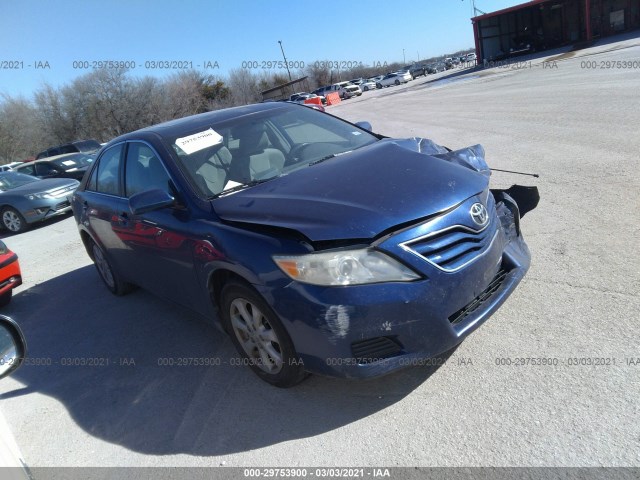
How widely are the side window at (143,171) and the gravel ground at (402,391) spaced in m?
1.11

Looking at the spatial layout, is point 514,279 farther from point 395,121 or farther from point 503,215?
point 395,121

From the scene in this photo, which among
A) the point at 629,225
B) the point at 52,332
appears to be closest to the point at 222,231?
the point at 52,332

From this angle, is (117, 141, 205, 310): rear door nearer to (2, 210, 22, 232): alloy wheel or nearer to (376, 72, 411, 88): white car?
(2, 210, 22, 232): alloy wheel

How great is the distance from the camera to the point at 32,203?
1093 centimetres

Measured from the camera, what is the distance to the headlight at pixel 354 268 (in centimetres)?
258

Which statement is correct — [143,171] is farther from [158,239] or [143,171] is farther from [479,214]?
[479,214]

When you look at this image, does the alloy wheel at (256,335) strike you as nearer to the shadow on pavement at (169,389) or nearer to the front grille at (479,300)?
the shadow on pavement at (169,389)

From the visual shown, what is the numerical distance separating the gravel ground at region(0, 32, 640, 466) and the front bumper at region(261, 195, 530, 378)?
1.18 ft

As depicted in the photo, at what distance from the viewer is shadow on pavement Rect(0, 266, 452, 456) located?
2.92 m

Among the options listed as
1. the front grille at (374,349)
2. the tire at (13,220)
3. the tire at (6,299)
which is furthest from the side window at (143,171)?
the tire at (13,220)

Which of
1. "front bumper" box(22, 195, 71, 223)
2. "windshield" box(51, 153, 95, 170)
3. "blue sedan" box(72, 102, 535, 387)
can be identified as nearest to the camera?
"blue sedan" box(72, 102, 535, 387)

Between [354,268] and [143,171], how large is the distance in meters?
2.39

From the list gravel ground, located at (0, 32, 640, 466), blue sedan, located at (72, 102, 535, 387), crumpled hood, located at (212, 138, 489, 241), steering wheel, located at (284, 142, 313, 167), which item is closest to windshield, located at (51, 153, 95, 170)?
gravel ground, located at (0, 32, 640, 466)

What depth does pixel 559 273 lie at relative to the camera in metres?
3.82
